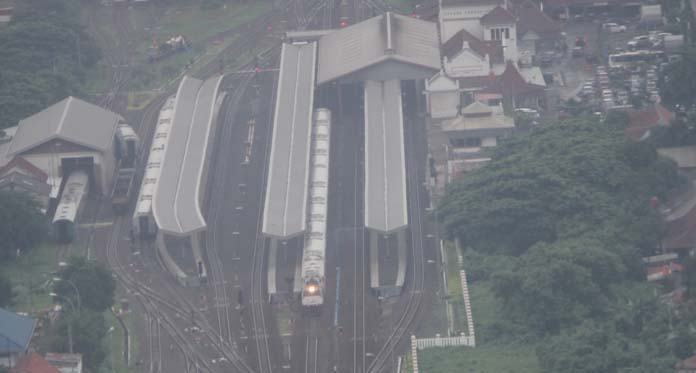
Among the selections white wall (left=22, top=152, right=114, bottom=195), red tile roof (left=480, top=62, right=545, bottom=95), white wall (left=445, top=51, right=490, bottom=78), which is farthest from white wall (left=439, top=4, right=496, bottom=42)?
white wall (left=22, top=152, right=114, bottom=195)

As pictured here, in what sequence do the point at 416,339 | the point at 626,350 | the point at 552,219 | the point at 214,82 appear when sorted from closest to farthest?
the point at 626,350, the point at 416,339, the point at 552,219, the point at 214,82

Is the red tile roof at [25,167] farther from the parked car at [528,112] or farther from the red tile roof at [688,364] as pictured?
the red tile roof at [688,364]

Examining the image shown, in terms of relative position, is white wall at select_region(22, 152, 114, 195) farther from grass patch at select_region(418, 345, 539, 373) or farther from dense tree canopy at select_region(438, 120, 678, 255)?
grass patch at select_region(418, 345, 539, 373)

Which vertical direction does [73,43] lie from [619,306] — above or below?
above

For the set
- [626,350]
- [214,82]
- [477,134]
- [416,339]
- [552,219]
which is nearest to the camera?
[626,350]

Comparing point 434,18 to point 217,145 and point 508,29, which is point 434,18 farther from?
point 217,145

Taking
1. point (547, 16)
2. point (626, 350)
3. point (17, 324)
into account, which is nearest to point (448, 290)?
point (626, 350)
